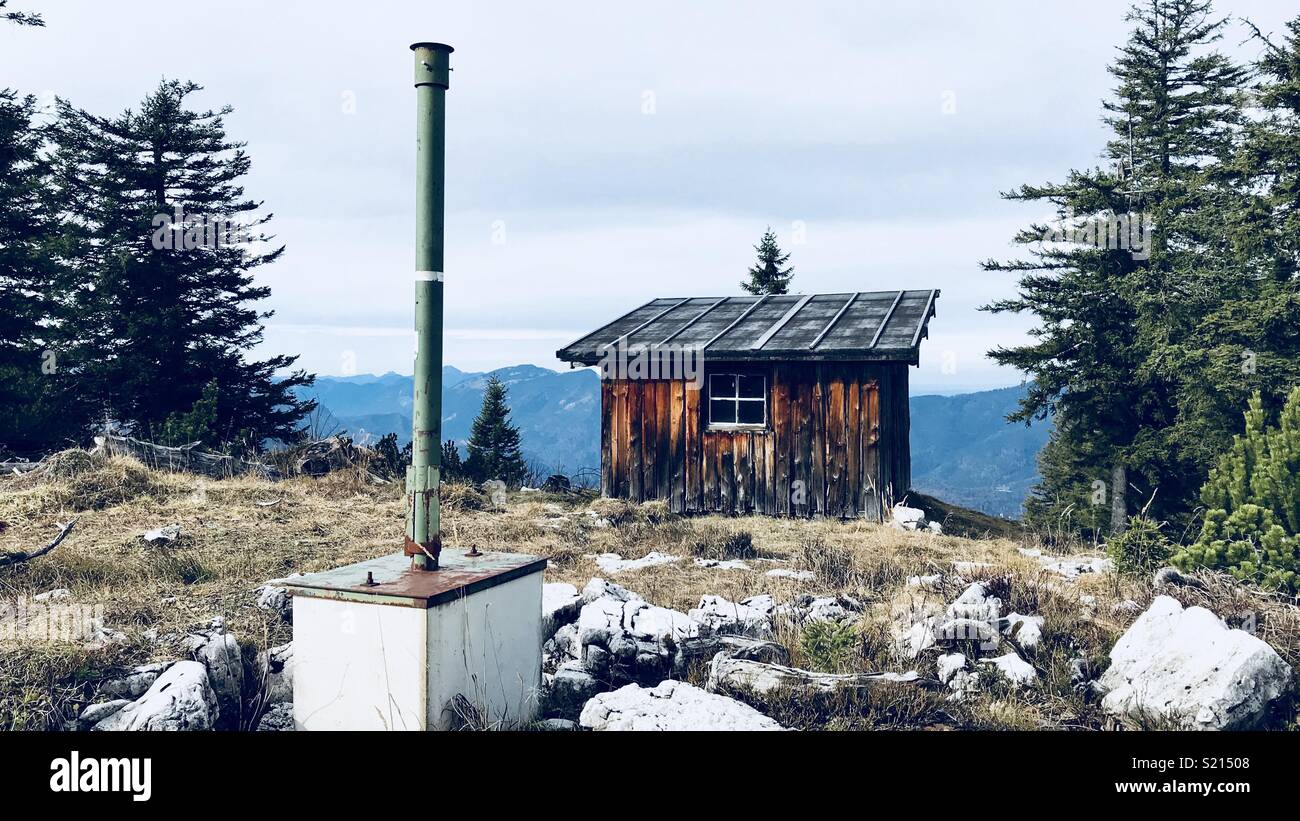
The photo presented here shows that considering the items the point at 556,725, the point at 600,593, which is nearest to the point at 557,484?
the point at 600,593

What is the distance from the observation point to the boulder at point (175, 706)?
16.0ft

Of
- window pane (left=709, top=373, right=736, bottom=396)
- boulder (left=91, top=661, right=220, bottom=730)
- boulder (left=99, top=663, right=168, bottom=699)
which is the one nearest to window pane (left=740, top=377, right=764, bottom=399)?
window pane (left=709, top=373, right=736, bottom=396)

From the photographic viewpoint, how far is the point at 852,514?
1522cm

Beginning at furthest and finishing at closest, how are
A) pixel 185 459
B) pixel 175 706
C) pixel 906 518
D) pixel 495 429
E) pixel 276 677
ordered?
pixel 495 429, pixel 185 459, pixel 906 518, pixel 276 677, pixel 175 706

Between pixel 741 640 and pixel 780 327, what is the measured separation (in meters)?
10.6

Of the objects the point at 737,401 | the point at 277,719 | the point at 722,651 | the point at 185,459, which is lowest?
the point at 277,719

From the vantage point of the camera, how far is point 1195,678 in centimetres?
535

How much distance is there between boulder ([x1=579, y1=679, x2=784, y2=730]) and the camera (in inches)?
192

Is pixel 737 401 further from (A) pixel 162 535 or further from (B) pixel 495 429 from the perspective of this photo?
(B) pixel 495 429

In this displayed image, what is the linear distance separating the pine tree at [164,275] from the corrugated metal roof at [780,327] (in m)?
9.08

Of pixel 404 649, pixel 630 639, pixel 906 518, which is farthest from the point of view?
pixel 906 518

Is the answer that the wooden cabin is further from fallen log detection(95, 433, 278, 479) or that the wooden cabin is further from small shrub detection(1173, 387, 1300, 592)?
fallen log detection(95, 433, 278, 479)

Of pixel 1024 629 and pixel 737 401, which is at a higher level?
pixel 737 401

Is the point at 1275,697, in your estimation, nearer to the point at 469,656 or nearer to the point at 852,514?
the point at 469,656
